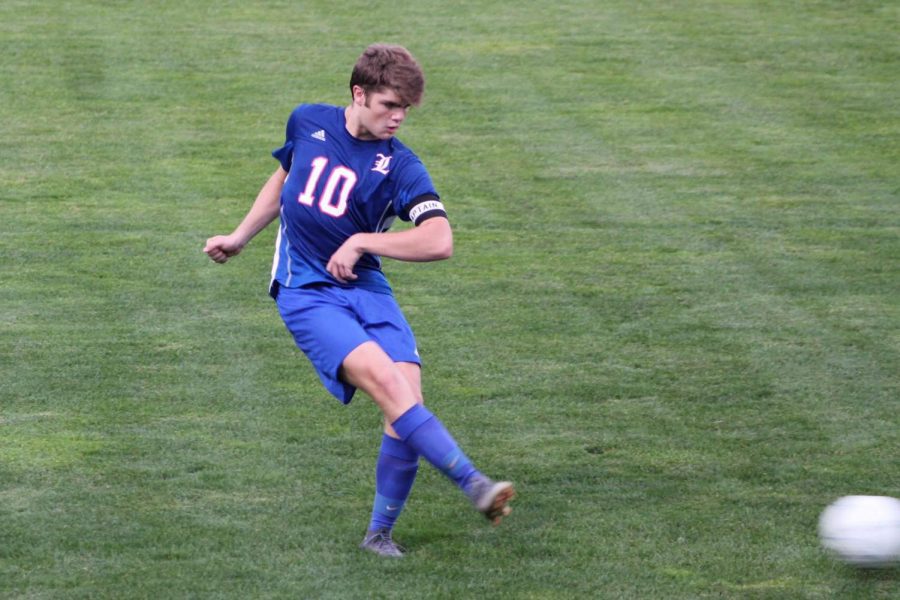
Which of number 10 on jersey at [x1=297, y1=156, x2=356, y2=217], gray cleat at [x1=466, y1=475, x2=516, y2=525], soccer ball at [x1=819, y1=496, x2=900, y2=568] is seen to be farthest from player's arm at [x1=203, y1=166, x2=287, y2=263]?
soccer ball at [x1=819, y1=496, x2=900, y2=568]

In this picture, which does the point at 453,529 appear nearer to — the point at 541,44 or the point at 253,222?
the point at 253,222

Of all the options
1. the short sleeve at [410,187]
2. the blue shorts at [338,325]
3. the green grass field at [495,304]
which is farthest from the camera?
the green grass field at [495,304]

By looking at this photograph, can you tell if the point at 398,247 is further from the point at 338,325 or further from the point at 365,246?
the point at 338,325

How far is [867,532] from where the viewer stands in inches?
202

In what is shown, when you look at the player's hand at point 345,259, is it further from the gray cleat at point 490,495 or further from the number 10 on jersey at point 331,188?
the gray cleat at point 490,495

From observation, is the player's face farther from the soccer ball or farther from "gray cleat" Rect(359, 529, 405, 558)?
the soccer ball

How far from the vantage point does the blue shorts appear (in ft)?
17.2

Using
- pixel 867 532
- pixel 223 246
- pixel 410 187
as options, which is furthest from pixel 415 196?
pixel 867 532

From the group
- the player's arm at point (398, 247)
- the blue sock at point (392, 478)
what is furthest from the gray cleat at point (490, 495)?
the player's arm at point (398, 247)

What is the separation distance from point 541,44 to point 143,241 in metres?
6.71

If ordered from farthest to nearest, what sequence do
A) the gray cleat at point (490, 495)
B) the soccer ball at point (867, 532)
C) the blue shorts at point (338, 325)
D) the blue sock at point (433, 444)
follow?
the blue shorts at point (338, 325), the soccer ball at point (867, 532), the blue sock at point (433, 444), the gray cleat at point (490, 495)

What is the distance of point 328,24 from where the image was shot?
52.6ft

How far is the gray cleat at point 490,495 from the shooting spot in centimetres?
486

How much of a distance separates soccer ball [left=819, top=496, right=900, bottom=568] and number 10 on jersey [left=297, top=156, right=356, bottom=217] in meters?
2.17
